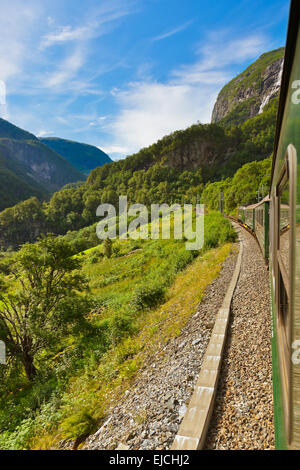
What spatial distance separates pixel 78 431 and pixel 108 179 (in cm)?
14605

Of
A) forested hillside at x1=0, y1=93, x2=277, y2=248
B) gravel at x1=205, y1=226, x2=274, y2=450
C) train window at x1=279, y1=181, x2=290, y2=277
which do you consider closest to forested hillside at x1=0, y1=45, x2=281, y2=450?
gravel at x1=205, y1=226, x2=274, y2=450

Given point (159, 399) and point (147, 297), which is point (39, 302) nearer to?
point (147, 297)

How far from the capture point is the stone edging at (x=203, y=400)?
310cm

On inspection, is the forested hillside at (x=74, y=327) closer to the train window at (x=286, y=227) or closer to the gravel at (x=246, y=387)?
the gravel at (x=246, y=387)

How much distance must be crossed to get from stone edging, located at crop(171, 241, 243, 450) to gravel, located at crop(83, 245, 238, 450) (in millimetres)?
223

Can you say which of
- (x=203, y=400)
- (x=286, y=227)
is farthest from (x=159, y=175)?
(x=286, y=227)

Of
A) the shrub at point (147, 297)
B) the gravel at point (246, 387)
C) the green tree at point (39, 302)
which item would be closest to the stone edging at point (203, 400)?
the gravel at point (246, 387)

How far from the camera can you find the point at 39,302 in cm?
1035

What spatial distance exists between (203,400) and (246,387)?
86 centimetres

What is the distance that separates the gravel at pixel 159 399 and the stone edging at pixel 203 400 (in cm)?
22

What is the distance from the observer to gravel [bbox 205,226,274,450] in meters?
3.16

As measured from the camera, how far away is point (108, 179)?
5630 inches
